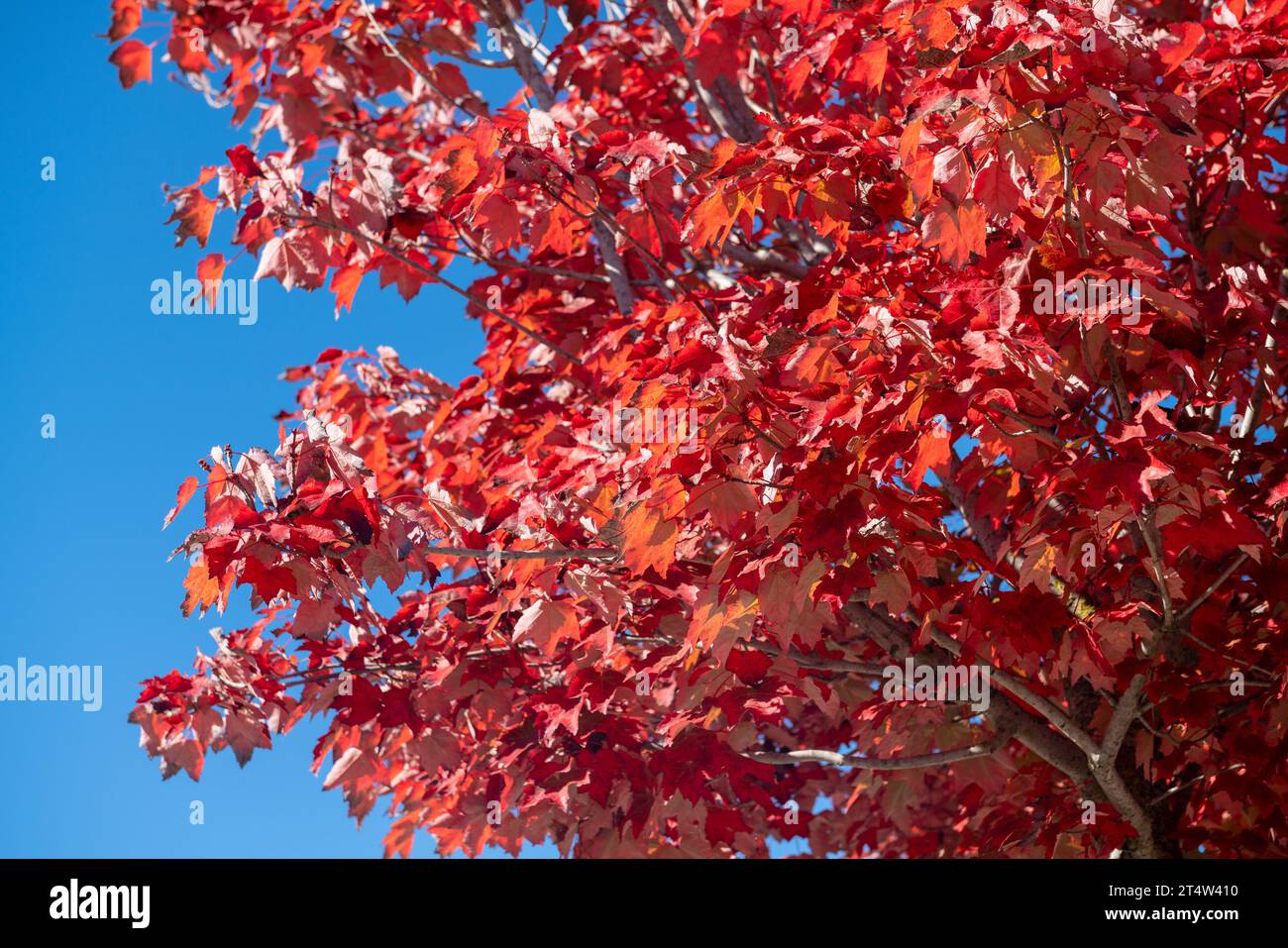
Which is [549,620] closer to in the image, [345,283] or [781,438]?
[781,438]

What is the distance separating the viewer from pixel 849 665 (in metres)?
4.62

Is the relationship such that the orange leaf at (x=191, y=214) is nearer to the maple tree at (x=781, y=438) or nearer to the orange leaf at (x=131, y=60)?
the maple tree at (x=781, y=438)

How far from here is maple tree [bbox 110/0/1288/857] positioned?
11.1 ft

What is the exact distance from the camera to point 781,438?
3.53 metres

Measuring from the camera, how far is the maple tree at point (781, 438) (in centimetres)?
339

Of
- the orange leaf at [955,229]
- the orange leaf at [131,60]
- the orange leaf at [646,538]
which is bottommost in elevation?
the orange leaf at [646,538]

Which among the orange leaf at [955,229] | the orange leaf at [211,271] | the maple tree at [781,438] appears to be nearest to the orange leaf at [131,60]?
the maple tree at [781,438]

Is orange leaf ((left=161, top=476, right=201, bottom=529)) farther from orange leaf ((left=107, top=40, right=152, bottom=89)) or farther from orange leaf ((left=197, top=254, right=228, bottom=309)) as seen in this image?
orange leaf ((left=107, top=40, right=152, bottom=89))

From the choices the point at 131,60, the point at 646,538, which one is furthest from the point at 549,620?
the point at 131,60

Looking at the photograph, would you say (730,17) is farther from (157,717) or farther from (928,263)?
(157,717)

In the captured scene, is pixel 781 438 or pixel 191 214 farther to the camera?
pixel 191 214

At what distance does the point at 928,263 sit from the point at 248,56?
4616 millimetres

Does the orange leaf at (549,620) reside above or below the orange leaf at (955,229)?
below

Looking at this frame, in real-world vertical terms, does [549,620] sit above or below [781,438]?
below
